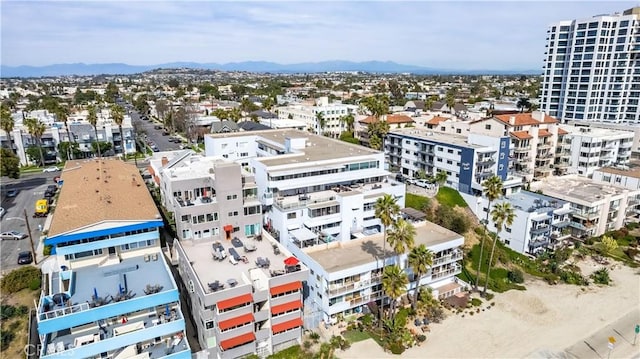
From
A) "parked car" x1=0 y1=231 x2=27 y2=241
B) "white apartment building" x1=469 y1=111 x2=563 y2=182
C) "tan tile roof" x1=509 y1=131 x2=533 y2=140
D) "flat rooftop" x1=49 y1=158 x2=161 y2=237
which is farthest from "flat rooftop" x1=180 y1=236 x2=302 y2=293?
"tan tile roof" x1=509 y1=131 x2=533 y2=140

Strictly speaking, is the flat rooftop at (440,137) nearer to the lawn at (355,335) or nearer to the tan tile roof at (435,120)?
the tan tile roof at (435,120)

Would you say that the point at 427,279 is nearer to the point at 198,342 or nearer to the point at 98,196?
the point at 198,342

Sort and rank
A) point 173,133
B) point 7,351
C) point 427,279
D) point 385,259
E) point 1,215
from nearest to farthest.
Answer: point 7,351
point 385,259
point 427,279
point 1,215
point 173,133

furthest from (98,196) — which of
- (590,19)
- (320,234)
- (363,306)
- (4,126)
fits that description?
(590,19)

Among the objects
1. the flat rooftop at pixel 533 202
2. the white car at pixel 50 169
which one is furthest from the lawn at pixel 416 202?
the white car at pixel 50 169

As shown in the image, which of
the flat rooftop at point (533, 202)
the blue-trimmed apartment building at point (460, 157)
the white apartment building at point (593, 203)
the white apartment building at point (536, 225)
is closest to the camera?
the white apartment building at point (536, 225)

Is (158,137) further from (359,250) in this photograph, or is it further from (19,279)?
(359,250)

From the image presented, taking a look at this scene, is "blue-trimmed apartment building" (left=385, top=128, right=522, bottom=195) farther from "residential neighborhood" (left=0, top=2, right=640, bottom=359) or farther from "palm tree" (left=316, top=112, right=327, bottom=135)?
"palm tree" (left=316, top=112, right=327, bottom=135)
